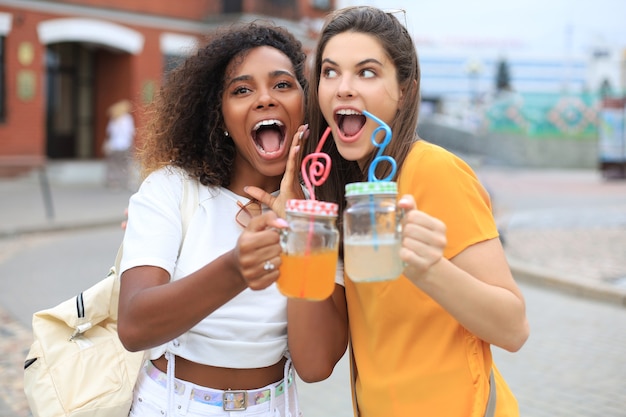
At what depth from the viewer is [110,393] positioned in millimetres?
2016

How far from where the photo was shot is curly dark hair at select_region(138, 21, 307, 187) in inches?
84.5

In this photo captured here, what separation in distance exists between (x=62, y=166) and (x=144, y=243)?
61.3 feet

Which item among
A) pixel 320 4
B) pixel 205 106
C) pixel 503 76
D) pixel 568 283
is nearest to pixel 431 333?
pixel 205 106

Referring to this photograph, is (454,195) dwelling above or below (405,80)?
below

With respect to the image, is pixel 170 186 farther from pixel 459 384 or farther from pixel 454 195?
pixel 459 384

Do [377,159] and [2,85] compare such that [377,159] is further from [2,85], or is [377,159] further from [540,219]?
[2,85]

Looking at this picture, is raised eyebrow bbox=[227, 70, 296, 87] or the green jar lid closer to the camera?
the green jar lid

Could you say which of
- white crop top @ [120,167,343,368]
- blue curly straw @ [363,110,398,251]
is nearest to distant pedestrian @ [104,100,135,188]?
white crop top @ [120,167,343,368]

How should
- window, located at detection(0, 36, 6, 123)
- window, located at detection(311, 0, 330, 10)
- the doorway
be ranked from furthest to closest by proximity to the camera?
1. window, located at detection(311, 0, 330, 10)
2. the doorway
3. window, located at detection(0, 36, 6, 123)

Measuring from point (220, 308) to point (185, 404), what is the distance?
28cm

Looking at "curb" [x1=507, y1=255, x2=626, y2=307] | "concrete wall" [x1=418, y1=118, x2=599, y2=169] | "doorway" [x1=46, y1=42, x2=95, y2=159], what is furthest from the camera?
"concrete wall" [x1=418, y1=118, x2=599, y2=169]

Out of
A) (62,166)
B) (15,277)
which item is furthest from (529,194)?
(15,277)

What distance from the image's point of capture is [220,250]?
1947 millimetres

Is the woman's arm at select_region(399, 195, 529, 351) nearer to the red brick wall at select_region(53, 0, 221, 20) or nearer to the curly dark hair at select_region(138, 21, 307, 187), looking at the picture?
the curly dark hair at select_region(138, 21, 307, 187)
